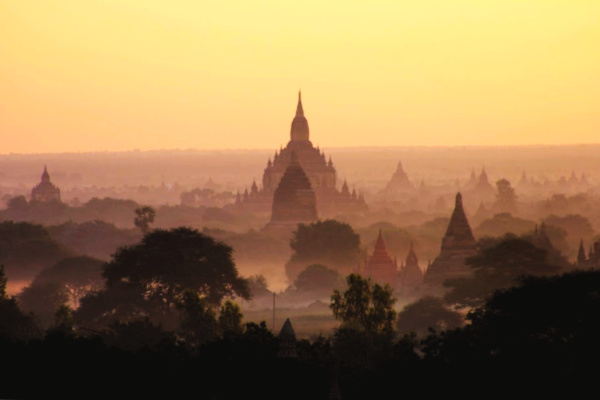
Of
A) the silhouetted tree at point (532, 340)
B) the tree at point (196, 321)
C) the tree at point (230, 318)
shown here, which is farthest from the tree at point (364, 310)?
the silhouetted tree at point (532, 340)

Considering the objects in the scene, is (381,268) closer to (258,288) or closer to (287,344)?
(258,288)

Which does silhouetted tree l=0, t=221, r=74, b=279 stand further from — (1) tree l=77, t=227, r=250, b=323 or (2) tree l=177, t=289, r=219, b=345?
(2) tree l=177, t=289, r=219, b=345

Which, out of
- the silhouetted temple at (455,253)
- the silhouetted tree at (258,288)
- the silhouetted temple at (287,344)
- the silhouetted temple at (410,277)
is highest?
the silhouetted temple at (287,344)

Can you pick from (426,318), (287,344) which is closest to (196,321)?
(287,344)

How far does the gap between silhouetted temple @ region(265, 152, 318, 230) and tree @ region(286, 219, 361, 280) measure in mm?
38595

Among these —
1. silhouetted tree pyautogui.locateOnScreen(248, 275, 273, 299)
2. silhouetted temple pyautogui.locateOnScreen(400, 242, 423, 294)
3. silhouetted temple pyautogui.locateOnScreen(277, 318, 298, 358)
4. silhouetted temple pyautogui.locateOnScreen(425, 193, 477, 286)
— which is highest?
silhouetted temple pyautogui.locateOnScreen(277, 318, 298, 358)

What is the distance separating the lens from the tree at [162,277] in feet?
328

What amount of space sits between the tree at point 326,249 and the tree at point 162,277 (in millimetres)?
42985

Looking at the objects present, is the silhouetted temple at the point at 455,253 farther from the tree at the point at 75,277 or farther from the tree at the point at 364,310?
the tree at the point at 364,310

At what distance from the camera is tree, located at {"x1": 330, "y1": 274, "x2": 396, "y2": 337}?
3268 inches

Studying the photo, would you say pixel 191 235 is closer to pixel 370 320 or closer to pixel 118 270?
pixel 118 270

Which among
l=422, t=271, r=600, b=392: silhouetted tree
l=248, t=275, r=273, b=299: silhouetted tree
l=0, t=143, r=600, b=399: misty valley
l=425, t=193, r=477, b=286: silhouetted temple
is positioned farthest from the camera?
l=248, t=275, r=273, b=299: silhouetted tree

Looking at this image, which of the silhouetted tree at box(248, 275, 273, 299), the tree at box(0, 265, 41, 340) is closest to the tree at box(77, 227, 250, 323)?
the tree at box(0, 265, 41, 340)

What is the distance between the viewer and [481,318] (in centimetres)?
7519
